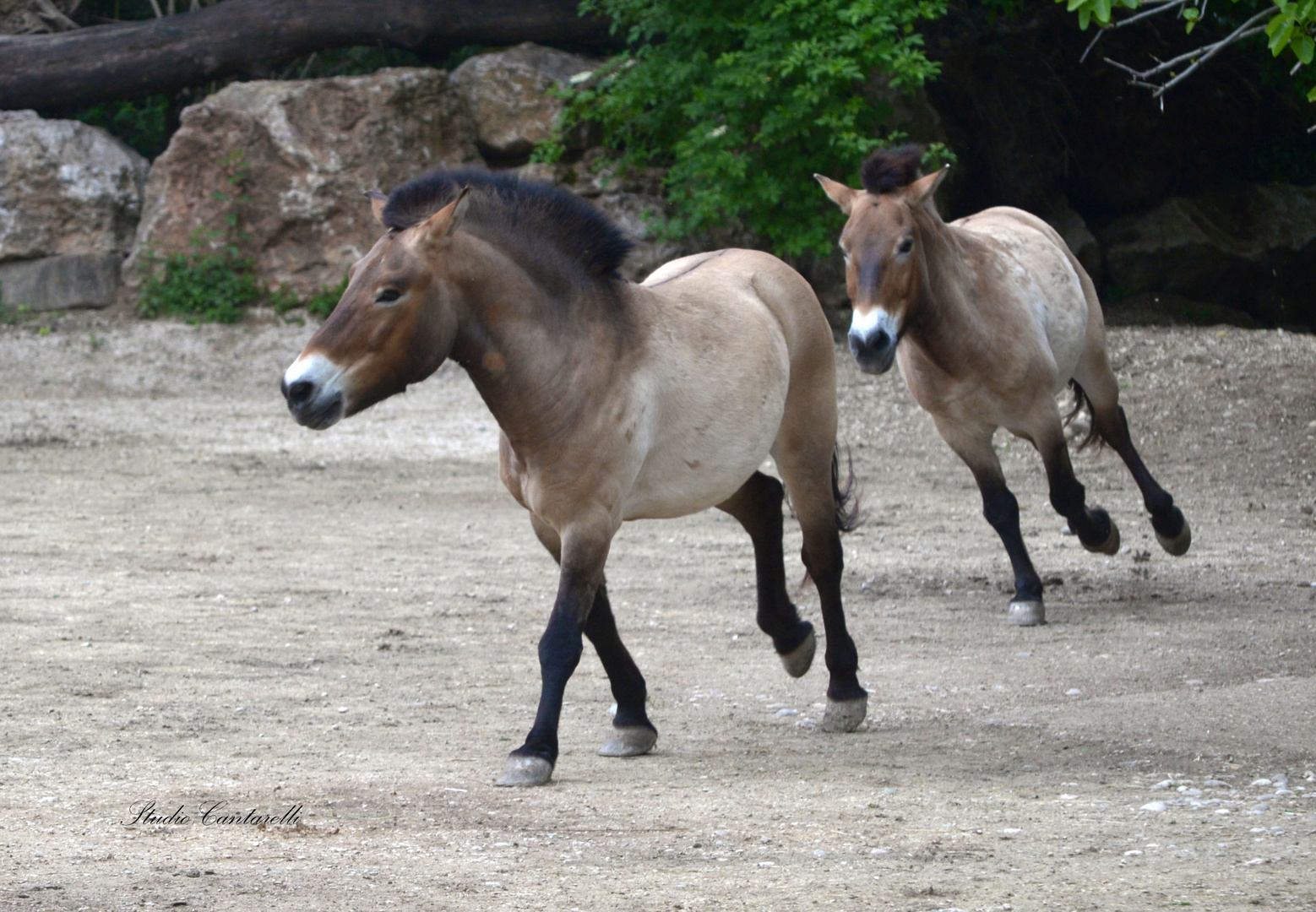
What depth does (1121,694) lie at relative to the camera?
16.7 feet

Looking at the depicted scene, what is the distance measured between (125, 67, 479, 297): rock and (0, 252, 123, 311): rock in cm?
28

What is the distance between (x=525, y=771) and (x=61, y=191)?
40.4ft

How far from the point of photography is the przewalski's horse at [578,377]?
3916 millimetres

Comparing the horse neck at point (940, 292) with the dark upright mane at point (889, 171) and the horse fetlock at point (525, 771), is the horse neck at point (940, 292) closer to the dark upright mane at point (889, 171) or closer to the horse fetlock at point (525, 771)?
the dark upright mane at point (889, 171)

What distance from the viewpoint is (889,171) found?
5.78m

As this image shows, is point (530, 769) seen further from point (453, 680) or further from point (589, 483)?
point (453, 680)

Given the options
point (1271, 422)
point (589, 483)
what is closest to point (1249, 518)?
point (1271, 422)

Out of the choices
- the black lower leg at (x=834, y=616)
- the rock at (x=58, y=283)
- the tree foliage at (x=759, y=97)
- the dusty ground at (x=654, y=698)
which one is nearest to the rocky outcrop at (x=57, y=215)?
the rock at (x=58, y=283)

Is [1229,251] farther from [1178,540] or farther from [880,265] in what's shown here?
[880,265]

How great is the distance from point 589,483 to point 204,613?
2931 mm

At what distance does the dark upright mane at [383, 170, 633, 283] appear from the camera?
412cm

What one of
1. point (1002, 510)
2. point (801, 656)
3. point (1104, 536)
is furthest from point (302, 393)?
point (1104, 536)

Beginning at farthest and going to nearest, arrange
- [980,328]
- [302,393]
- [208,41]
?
[208,41], [980,328], [302,393]
